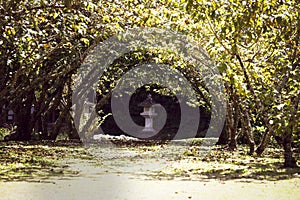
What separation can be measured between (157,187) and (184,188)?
471 millimetres

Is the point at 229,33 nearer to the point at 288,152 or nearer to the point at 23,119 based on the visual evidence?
the point at 288,152

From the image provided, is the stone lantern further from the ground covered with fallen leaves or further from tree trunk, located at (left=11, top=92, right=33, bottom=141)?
the ground covered with fallen leaves

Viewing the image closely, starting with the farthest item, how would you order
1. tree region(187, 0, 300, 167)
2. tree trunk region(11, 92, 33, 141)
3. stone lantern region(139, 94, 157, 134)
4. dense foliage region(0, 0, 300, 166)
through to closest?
stone lantern region(139, 94, 157, 134) → tree trunk region(11, 92, 33, 141) → dense foliage region(0, 0, 300, 166) → tree region(187, 0, 300, 167)

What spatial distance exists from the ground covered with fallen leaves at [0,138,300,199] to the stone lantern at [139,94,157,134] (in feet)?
42.4

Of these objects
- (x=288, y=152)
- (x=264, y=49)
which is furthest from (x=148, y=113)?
(x=288, y=152)

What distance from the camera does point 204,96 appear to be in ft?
70.6

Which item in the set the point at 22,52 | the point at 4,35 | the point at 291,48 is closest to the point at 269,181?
the point at 291,48

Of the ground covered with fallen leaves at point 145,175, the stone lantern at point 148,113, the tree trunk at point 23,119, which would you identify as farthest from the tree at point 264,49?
the stone lantern at point 148,113

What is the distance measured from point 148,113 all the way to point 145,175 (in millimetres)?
17488

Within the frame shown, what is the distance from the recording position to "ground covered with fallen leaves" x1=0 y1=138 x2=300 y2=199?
820 centimetres

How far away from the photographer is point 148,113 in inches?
1102

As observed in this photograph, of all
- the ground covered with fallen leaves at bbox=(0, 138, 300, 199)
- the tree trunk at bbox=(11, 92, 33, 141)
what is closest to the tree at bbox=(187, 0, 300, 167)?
the ground covered with fallen leaves at bbox=(0, 138, 300, 199)

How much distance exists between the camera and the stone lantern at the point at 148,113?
91.7 feet

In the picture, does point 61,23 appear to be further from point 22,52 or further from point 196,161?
point 196,161
